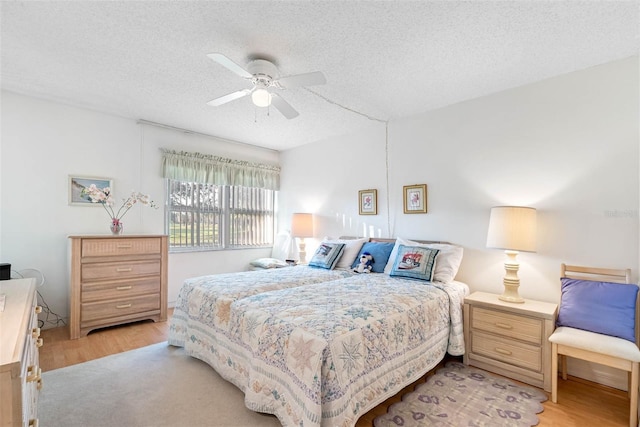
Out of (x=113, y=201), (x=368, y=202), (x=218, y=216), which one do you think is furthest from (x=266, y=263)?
(x=113, y=201)

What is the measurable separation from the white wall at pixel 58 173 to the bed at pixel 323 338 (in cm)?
177

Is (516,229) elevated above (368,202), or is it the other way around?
(368,202)

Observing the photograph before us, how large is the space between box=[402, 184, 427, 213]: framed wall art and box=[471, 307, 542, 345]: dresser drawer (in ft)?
4.30

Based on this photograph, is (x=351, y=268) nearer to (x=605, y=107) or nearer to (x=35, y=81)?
(x=605, y=107)

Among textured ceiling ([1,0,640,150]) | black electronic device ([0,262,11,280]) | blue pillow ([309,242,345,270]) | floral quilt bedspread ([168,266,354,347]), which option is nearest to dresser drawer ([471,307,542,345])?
floral quilt bedspread ([168,266,354,347])

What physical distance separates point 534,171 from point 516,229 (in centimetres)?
65

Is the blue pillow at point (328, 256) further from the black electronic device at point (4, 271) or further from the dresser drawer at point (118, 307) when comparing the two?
the black electronic device at point (4, 271)

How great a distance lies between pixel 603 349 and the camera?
6.30ft

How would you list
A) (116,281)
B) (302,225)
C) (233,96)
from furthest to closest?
1. (302,225)
2. (116,281)
3. (233,96)

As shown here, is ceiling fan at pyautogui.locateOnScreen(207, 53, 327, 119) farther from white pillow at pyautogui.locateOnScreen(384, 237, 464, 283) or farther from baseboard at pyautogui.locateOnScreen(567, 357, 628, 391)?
baseboard at pyautogui.locateOnScreen(567, 357, 628, 391)

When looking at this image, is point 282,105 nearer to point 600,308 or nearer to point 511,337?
point 511,337

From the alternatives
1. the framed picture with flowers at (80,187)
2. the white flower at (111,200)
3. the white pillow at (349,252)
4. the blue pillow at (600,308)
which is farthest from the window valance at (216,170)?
the blue pillow at (600,308)

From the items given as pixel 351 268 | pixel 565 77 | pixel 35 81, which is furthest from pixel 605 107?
pixel 35 81

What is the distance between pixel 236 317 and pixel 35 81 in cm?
299
